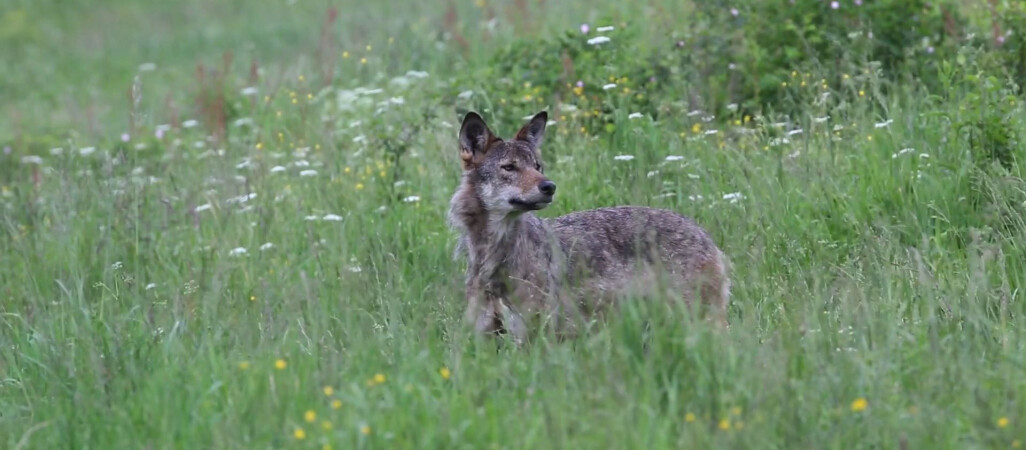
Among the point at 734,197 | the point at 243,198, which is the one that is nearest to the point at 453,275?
the point at 734,197

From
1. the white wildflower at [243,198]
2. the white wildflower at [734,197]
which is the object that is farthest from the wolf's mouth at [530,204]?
the white wildflower at [243,198]

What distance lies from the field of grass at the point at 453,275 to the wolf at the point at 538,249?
0.25m

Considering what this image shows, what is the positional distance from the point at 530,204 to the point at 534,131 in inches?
29.4

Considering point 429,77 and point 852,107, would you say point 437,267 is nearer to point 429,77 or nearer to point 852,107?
point 852,107

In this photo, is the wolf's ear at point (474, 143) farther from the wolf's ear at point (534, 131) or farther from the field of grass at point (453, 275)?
the field of grass at point (453, 275)

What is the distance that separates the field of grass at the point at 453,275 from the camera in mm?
5250

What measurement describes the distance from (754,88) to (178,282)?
15.5 feet

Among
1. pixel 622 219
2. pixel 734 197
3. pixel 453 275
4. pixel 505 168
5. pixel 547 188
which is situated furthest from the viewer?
pixel 734 197

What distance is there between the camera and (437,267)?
28.1 feet

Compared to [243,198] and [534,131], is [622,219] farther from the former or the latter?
[243,198]

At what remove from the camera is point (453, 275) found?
826 cm

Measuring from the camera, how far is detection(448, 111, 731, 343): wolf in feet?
23.1

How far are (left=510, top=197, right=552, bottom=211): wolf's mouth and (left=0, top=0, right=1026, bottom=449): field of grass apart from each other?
2.21 ft

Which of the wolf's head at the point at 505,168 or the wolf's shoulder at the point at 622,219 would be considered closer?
the wolf's head at the point at 505,168
